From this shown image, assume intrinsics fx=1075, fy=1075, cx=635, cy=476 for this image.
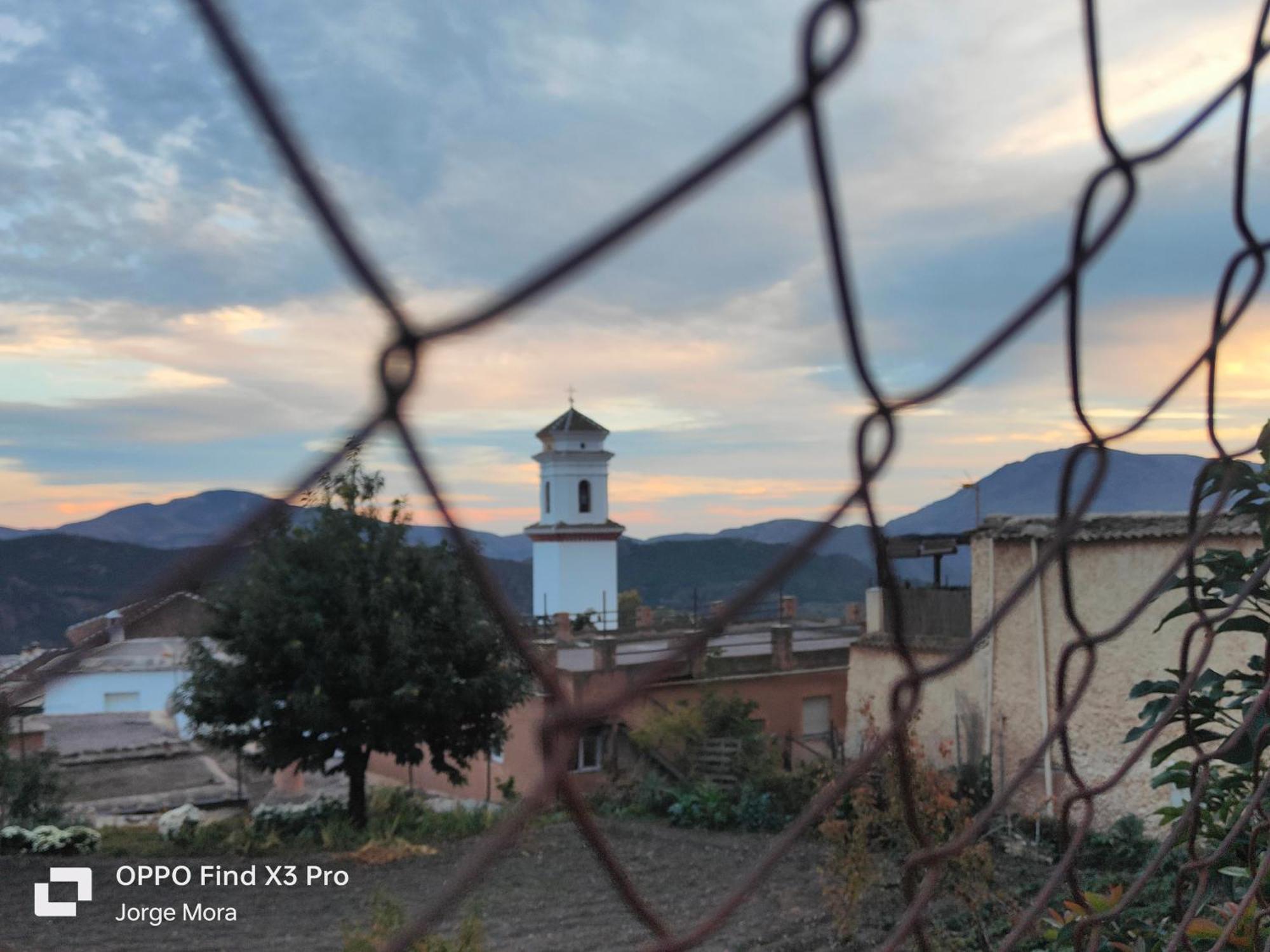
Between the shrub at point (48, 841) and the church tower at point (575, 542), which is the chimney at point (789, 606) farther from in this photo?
the church tower at point (575, 542)

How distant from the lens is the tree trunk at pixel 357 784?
9.06 metres

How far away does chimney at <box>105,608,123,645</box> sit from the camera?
325 mm

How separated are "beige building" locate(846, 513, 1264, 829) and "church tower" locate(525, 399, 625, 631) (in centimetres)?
1340

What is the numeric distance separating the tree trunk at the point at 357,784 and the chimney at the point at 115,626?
921 cm

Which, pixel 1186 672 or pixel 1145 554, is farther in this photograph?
pixel 1145 554

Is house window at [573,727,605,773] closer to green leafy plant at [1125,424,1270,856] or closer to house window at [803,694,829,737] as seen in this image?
house window at [803,694,829,737]

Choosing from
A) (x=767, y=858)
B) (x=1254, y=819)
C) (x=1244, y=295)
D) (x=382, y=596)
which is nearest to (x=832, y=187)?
(x=767, y=858)

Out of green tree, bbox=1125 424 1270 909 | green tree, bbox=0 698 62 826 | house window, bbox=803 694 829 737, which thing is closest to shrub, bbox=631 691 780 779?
house window, bbox=803 694 829 737

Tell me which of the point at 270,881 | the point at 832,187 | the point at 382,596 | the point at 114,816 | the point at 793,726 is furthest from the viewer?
the point at 793,726

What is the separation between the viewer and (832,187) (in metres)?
0.43

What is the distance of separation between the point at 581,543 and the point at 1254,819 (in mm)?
23740

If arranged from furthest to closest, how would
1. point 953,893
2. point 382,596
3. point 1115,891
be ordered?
point 382,596, point 953,893, point 1115,891

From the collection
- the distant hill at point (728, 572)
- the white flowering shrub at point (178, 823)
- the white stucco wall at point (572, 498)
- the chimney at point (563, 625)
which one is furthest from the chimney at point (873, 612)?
the white stucco wall at point (572, 498)

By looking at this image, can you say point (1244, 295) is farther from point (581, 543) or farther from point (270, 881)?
point (581, 543)
